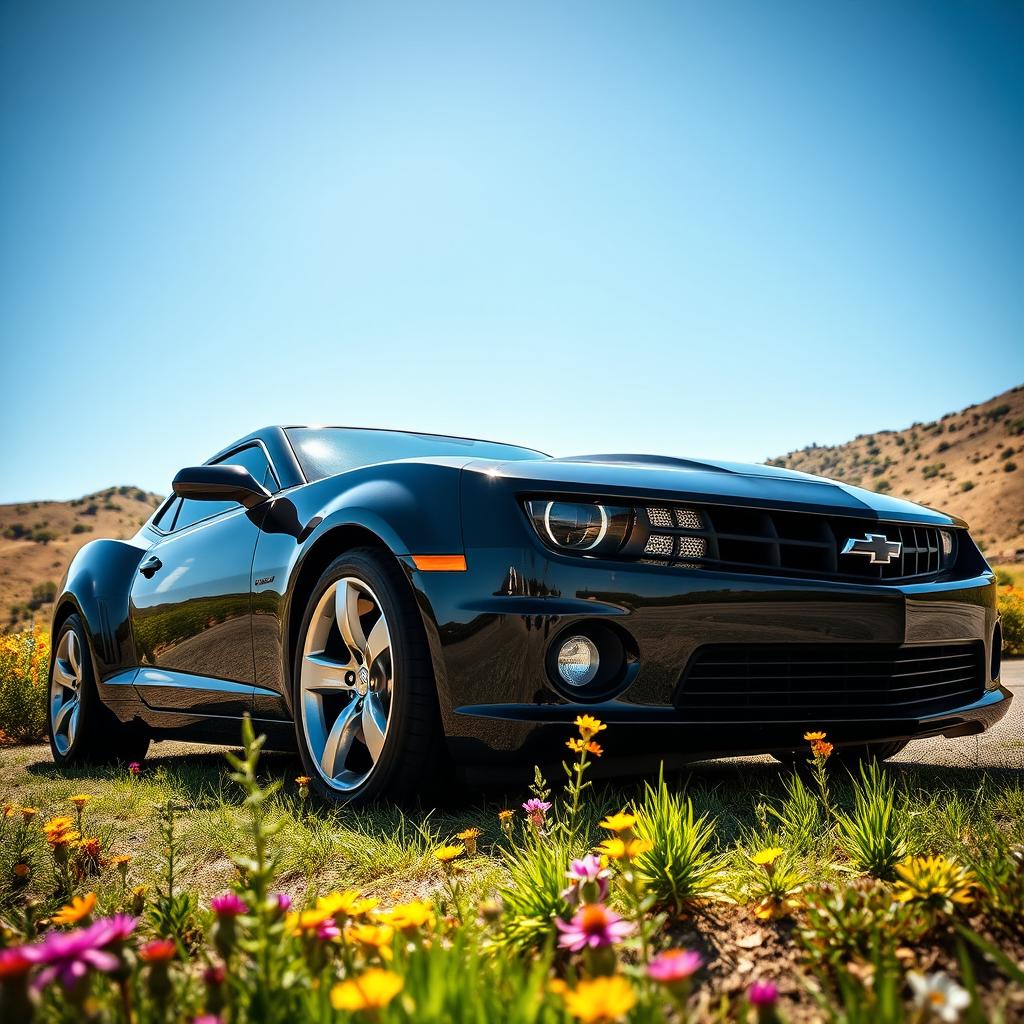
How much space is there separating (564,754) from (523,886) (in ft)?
2.61

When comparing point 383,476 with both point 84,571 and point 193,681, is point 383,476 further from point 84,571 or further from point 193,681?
point 84,571

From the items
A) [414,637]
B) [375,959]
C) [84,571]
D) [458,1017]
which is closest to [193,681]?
[84,571]

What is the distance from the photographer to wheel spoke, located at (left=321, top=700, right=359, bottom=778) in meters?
2.77

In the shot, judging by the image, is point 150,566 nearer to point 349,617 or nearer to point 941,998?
point 349,617

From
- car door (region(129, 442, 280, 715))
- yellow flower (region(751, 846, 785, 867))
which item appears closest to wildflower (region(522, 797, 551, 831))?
yellow flower (region(751, 846, 785, 867))

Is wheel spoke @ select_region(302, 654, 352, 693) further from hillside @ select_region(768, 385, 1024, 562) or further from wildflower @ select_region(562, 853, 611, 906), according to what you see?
hillside @ select_region(768, 385, 1024, 562)

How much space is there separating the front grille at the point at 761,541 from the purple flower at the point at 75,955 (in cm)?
168

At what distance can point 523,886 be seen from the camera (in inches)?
60.8

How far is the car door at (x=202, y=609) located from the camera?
11.6ft

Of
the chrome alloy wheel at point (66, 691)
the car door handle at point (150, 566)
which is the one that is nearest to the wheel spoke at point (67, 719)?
the chrome alloy wheel at point (66, 691)

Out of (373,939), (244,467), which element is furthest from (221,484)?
(373,939)

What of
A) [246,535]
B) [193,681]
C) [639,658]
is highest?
[246,535]

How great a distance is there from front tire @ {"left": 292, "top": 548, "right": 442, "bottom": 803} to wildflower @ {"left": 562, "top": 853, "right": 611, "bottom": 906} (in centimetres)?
109

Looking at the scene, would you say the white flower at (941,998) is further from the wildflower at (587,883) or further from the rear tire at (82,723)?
the rear tire at (82,723)
